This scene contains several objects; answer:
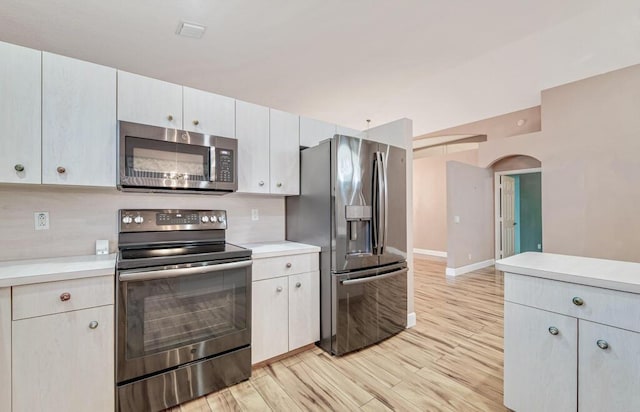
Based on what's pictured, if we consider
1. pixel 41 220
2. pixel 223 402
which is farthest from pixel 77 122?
pixel 223 402

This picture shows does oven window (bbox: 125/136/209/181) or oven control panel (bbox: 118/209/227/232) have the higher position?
oven window (bbox: 125/136/209/181)

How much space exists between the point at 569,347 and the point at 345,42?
142 inches

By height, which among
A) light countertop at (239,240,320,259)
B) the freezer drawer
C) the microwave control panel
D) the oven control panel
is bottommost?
the freezer drawer

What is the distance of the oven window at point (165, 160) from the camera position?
1.87m

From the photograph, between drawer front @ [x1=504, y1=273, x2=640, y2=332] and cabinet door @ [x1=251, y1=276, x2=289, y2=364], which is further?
cabinet door @ [x1=251, y1=276, x2=289, y2=364]

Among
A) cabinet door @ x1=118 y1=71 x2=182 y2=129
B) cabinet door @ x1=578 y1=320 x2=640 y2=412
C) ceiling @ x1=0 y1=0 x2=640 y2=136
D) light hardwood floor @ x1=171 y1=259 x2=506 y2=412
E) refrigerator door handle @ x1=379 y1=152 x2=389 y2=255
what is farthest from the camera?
ceiling @ x1=0 y1=0 x2=640 y2=136

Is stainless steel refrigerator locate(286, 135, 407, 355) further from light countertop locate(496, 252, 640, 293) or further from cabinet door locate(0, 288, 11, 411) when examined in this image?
cabinet door locate(0, 288, 11, 411)

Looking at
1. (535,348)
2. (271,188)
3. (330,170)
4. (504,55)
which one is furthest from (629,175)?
(271,188)

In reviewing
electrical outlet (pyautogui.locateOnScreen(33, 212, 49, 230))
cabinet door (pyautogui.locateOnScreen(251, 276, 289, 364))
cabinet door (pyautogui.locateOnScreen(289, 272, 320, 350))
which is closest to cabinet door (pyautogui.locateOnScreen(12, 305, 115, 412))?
electrical outlet (pyautogui.locateOnScreen(33, 212, 49, 230))

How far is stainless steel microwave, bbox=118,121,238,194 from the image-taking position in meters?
1.85

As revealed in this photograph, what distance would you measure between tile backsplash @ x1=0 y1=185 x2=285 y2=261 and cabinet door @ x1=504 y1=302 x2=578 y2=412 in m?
2.50

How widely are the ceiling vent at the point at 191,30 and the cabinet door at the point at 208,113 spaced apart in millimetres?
1256

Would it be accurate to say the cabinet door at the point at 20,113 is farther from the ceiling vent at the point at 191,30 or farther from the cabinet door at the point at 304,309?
the cabinet door at the point at 304,309

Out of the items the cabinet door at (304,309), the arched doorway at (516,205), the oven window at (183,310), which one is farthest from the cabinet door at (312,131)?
the arched doorway at (516,205)
